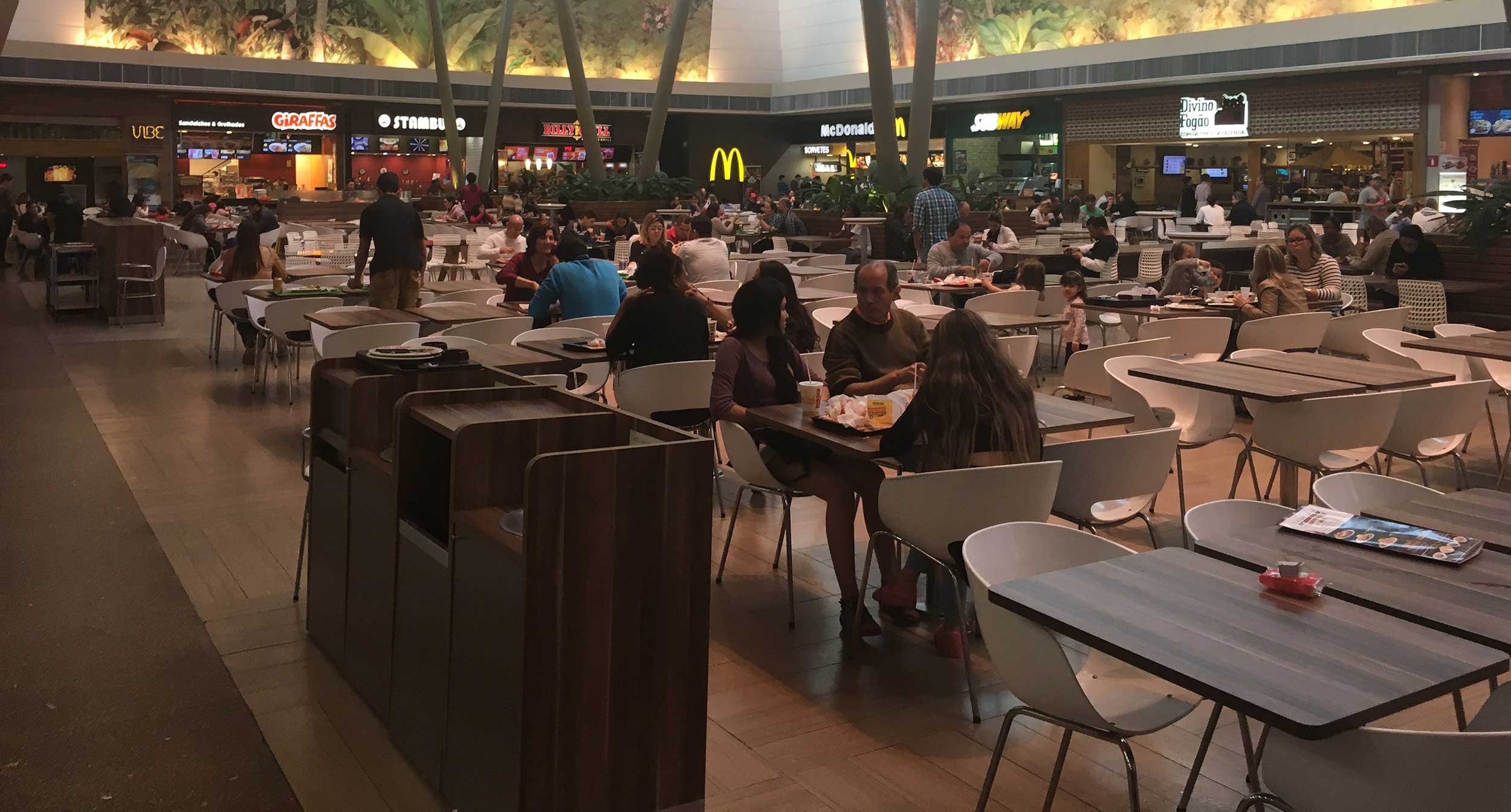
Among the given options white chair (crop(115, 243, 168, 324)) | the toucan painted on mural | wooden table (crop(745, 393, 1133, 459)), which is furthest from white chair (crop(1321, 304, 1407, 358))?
the toucan painted on mural

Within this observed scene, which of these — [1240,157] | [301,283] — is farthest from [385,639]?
[1240,157]

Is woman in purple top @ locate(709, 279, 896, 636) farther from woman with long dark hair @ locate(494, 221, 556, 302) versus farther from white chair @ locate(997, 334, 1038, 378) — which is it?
woman with long dark hair @ locate(494, 221, 556, 302)

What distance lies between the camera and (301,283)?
10016 mm

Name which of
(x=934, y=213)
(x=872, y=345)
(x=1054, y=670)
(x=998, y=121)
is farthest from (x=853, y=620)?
(x=998, y=121)

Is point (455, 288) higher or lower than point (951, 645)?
higher

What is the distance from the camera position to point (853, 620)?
428 centimetres

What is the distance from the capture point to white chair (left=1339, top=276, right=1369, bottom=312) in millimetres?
9648

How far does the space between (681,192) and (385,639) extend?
1608 cm

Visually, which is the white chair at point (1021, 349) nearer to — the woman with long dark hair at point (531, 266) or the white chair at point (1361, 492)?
the white chair at point (1361, 492)

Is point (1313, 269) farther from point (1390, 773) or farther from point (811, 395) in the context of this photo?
point (1390, 773)

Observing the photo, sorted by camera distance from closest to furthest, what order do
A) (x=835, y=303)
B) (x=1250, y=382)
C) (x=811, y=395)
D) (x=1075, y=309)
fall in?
(x=811, y=395)
(x=1250, y=382)
(x=835, y=303)
(x=1075, y=309)

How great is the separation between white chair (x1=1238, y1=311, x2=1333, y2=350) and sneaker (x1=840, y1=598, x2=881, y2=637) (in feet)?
12.5

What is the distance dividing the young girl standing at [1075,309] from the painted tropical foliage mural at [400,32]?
670 inches

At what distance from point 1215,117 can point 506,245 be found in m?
12.2
